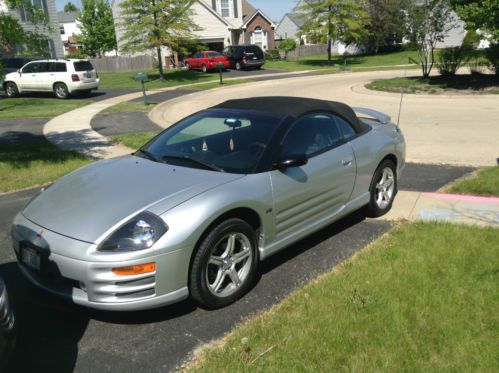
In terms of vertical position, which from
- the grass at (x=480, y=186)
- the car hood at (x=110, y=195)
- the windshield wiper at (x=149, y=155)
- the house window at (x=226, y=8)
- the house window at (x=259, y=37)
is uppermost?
the house window at (x=226, y=8)

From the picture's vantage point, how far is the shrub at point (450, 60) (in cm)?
2101

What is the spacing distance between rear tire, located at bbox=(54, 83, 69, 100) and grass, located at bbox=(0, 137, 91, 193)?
11.6 m

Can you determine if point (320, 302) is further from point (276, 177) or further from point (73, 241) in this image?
point (73, 241)

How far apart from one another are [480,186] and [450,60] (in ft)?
55.6

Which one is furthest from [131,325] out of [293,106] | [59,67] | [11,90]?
[11,90]

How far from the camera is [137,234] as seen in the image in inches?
131

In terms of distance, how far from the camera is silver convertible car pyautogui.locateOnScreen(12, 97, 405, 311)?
3.29m

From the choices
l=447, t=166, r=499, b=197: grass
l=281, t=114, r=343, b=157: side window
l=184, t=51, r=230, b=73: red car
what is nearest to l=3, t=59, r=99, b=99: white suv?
l=184, t=51, r=230, b=73: red car

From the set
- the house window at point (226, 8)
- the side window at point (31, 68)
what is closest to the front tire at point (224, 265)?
the side window at point (31, 68)

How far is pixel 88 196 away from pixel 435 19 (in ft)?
67.4

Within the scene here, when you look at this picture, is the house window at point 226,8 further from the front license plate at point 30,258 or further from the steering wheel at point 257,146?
the front license plate at point 30,258

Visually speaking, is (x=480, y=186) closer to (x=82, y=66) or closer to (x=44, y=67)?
(x=82, y=66)

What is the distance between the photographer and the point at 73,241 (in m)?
3.32

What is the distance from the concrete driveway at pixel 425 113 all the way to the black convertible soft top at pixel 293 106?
12.0 feet
